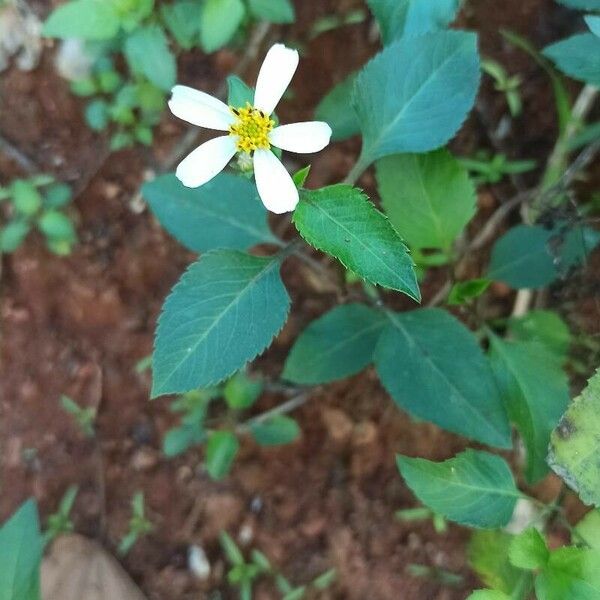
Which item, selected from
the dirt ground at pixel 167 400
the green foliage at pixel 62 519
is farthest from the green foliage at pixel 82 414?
the green foliage at pixel 62 519

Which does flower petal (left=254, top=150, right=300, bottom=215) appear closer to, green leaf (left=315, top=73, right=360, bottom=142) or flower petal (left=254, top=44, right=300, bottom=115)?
flower petal (left=254, top=44, right=300, bottom=115)

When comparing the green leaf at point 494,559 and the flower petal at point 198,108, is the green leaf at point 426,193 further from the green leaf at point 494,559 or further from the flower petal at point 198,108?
the green leaf at point 494,559

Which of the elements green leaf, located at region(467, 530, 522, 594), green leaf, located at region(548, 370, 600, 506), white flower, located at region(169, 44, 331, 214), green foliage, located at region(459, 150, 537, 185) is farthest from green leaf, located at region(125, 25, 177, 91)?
green leaf, located at region(467, 530, 522, 594)

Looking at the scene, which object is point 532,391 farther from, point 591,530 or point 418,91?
point 418,91

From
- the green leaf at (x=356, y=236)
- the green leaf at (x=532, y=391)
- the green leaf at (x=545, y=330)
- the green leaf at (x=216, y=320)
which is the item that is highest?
the green leaf at (x=356, y=236)

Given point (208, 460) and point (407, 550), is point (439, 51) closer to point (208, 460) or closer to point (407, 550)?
point (208, 460)

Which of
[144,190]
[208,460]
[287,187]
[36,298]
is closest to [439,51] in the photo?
[287,187]
